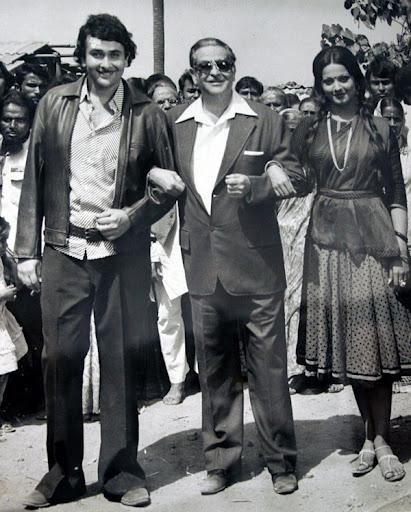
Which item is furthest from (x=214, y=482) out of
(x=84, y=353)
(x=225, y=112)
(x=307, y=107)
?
(x=307, y=107)

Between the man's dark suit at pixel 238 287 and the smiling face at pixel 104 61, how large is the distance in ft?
1.12

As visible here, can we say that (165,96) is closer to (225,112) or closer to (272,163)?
(225,112)

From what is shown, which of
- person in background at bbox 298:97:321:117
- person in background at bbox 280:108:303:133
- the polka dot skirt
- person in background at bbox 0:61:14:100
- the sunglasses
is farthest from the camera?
person in background at bbox 298:97:321:117

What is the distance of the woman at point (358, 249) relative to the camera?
11.8ft

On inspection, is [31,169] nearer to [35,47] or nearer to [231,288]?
[231,288]

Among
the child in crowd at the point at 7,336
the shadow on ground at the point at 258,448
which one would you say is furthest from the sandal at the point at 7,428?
the shadow on ground at the point at 258,448

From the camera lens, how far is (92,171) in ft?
10.9

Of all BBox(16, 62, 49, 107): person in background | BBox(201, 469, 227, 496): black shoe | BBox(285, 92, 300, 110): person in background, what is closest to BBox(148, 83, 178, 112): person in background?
BBox(16, 62, 49, 107): person in background

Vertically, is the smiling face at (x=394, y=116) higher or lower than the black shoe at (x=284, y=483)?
higher

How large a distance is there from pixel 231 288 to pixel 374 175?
76cm

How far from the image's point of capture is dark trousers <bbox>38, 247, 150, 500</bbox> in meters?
3.39

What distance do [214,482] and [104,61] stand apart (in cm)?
172

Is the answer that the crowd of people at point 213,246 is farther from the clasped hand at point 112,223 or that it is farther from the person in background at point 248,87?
the person in background at point 248,87

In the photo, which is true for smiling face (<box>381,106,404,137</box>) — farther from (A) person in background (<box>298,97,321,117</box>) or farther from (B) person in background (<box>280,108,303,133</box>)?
(A) person in background (<box>298,97,321,117</box>)
